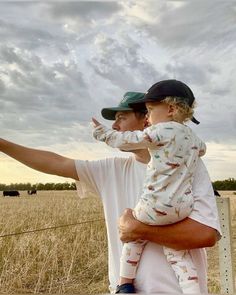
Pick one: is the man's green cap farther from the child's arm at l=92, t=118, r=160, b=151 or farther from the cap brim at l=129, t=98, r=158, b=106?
the child's arm at l=92, t=118, r=160, b=151

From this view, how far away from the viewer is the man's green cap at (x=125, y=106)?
2.34 m

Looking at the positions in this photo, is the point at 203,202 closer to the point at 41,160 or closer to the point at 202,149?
the point at 202,149

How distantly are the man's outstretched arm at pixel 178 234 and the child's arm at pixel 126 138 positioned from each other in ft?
0.87

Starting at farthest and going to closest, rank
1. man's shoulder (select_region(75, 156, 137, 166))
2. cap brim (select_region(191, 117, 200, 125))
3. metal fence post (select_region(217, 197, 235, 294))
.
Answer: metal fence post (select_region(217, 197, 235, 294)) < man's shoulder (select_region(75, 156, 137, 166)) < cap brim (select_region(191, 117, 200, 125))

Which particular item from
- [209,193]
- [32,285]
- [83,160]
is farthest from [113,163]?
[32,285]

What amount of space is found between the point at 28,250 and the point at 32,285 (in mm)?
657

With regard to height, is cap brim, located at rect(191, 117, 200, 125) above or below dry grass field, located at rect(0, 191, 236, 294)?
above

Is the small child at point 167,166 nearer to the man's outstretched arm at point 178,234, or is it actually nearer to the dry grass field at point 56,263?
the man's outstretched arm at point 178,234

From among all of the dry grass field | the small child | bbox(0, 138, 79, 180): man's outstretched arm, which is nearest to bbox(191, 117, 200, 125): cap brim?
the small child

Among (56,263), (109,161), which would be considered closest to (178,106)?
(109,161)

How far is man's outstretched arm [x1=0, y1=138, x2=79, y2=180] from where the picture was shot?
2326 millimetres

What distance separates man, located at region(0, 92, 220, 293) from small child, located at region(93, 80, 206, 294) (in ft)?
0.11

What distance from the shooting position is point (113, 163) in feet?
7.61

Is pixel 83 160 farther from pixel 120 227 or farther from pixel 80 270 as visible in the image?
pixel 80 270
